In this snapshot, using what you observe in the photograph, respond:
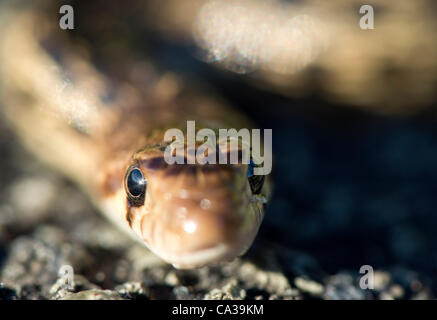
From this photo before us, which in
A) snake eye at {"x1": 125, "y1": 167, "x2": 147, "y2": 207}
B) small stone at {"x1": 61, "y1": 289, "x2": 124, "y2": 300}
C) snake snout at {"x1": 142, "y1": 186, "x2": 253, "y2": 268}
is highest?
snake eye at {"x1": 125, "y1": 167, "x2": 147, "y2": 207}

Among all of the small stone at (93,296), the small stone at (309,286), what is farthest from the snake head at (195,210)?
the small stone at (309,286)

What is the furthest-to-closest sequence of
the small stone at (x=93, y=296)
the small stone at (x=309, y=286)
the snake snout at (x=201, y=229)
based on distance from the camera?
the small stone at (x=309, y=286), the small stone at (x=93, y=296), the snake snout at (x=201, y=229)

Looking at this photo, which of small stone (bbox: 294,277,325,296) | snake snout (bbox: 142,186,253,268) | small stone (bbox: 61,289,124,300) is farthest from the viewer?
small stone (bbox: 294,277,325,296)

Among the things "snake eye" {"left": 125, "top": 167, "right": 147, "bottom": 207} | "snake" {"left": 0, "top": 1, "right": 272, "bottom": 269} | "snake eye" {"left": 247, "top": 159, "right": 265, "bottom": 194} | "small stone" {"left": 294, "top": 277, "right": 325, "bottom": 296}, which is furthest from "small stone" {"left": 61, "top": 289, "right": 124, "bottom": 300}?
"small stone" {"left": 294, "top": 277, "right": 325, "bottom": 296}

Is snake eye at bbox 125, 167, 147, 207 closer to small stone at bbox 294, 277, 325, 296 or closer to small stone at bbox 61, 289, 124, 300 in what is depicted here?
small stone at bbox 61, 289, 124, 300

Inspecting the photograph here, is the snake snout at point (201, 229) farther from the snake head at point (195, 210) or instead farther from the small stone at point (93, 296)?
the small stone at point (93, 296)

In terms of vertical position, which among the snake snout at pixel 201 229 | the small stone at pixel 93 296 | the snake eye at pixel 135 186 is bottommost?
the small stone at pixel 93 296

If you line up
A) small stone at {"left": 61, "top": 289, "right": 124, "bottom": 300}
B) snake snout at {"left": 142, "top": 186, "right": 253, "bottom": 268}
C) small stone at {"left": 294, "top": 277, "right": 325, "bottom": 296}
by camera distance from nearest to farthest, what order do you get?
snake snout at {"left": 142, "top": 186, "right": 253, "bottom": 268}
small stone at {"left": 61, "top": 289, "right": 124, "bottom": 300}
small stone at {"left": 294, "top": 277, "right": 325, "bottom": 296}
